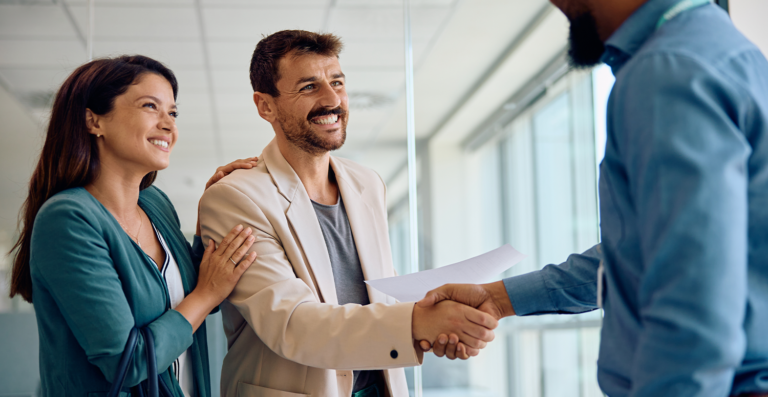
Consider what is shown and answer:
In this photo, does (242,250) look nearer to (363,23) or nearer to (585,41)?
(585,41)

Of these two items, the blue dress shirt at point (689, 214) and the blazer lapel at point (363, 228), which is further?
the blazer lapel at point (363, 228)

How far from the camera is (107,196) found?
1.63 m

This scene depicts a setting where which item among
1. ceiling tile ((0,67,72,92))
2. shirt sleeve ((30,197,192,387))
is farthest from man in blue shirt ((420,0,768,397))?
ceiling tile ((0,67,72,92))

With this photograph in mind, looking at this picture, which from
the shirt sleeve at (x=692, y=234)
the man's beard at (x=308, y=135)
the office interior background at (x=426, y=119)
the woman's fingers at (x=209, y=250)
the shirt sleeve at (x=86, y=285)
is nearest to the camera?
the shirt sleeve at (x=692, y=234)

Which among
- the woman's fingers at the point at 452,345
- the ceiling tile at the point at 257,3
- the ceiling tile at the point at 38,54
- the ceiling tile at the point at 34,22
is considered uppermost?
the ceiling tile at the point at 257,3

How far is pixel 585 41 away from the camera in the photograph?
104 centimetres

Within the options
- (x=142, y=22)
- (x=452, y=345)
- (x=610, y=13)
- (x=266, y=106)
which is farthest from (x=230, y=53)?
(x=610, y=13)

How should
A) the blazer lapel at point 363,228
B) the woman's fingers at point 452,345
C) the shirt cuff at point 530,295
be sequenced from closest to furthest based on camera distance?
the shirt cuff at point 530,295 < the woman's fingers at point 452,345 < the blazer lapel at point 363,228

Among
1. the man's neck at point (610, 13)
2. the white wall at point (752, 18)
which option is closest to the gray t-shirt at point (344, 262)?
the man's neck at point (610, 13)

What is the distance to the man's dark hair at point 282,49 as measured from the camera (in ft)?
6.53

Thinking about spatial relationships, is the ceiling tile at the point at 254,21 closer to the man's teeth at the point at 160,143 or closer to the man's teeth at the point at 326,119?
the man's teeth at the point at 326,119

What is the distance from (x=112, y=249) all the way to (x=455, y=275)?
0.90 meters

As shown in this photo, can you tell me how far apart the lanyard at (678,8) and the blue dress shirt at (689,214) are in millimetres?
16

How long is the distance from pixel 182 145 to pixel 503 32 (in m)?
2.00
